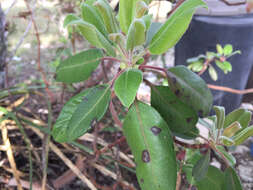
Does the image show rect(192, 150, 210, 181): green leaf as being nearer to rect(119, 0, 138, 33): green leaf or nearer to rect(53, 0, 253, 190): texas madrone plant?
rect(53, 0, 253, 190): texas madrone plant

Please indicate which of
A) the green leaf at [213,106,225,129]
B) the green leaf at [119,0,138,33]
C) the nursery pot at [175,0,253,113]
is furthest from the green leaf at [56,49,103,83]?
Result: the nursery pot at [175,0,253,113]

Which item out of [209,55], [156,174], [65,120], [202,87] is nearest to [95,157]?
[65,120]

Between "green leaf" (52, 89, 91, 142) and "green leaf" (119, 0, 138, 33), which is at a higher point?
"green leaf" (119, 0, 138, 33)

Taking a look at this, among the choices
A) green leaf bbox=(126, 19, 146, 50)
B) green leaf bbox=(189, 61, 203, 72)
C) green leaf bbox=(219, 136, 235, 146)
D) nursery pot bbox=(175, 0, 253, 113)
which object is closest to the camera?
green leaf bbox=(126, 19, 146, 50)

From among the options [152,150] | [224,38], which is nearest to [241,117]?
[152,150]

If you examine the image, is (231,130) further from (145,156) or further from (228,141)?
(145,156)

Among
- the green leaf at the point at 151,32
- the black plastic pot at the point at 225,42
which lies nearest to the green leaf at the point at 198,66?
the black plastic pot at the point at 225,42

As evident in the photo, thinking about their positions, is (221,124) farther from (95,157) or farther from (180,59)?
(180,59)
